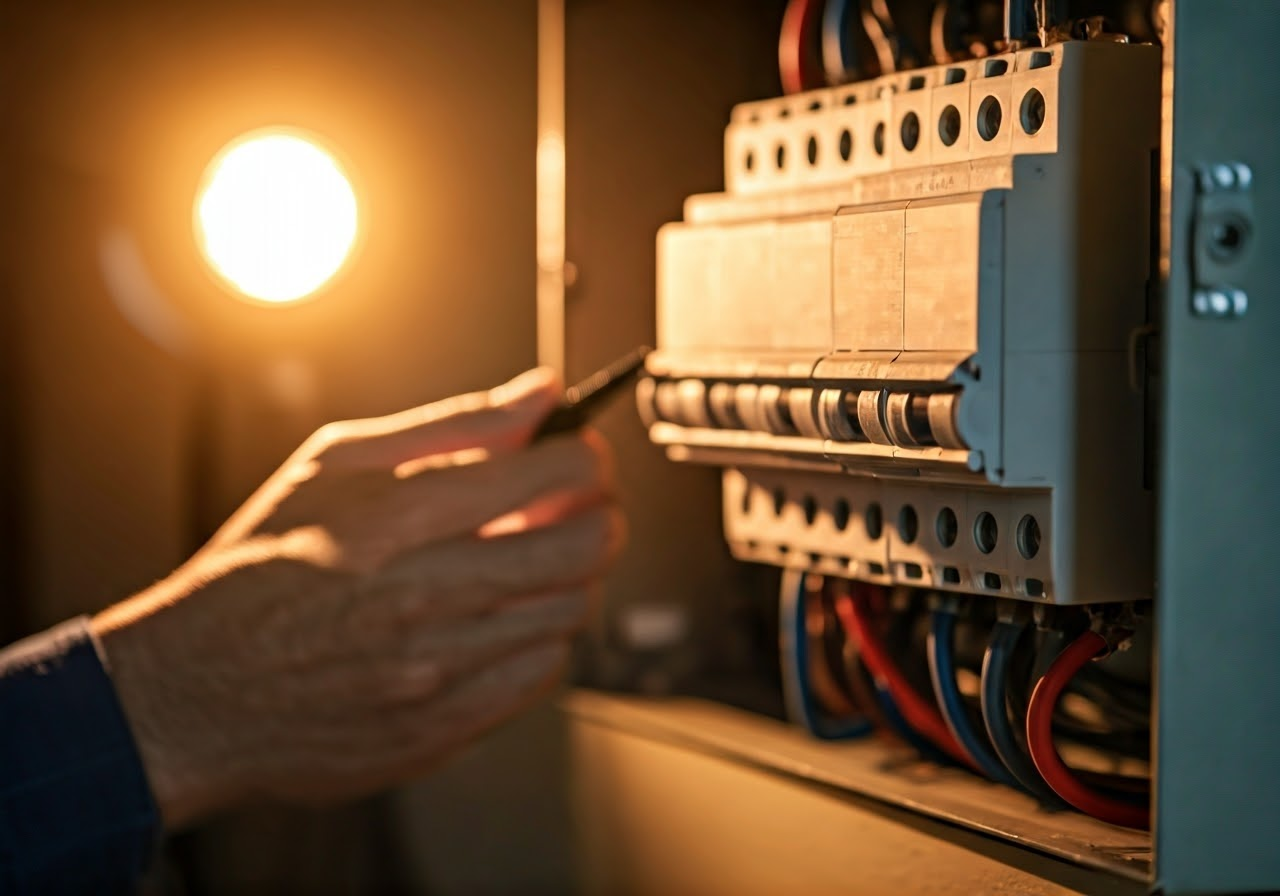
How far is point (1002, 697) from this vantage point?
58 cm

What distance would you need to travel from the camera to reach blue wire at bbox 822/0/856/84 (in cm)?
69

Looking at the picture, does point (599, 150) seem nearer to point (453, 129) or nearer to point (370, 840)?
point (453, 129)

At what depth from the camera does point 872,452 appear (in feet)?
1.91

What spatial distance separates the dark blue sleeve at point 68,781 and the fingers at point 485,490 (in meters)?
0.17

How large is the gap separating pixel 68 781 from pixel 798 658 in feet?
1.18

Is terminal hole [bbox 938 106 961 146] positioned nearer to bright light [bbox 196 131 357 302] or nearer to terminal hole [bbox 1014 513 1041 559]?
terminal hole [bbox 1014 513 1041 559]

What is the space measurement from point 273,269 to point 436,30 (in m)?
0.21

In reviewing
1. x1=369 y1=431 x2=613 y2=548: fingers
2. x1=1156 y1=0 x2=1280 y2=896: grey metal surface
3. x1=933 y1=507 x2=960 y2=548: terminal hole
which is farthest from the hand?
x1=1156 y1=0 x2=1280 y2=896: grey metal surface

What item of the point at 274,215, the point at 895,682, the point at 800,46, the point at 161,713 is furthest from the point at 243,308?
the point at 895,682

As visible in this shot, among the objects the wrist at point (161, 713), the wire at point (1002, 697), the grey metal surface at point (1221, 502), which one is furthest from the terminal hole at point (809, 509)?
the wrist at point (161, 713)

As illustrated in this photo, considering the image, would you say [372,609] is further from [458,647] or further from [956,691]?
[956,691]

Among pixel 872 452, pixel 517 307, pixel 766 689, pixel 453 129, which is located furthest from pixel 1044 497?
pixel 453 129

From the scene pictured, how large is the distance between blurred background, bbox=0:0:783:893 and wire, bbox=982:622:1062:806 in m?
0.35

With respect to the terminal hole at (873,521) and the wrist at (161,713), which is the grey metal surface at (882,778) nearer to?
the terminal hole at (873,521)
